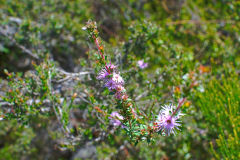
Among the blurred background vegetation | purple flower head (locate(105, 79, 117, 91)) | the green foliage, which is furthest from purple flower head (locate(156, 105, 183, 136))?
the green foliage

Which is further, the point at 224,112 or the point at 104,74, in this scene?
the point at 224,112

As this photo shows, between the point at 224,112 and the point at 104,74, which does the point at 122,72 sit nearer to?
the point at 104,74

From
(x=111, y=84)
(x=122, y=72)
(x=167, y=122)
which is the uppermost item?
(x=122, y=72)

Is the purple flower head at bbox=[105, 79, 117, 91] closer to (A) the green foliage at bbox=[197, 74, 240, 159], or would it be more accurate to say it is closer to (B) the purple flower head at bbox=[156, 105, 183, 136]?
(B) the purple flower head at bbox=[156, 105, 183, 136]

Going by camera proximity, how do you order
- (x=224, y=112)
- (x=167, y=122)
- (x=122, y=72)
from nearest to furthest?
(x=167, y=122) → (x=122, y=72) → (x=224, y=112)

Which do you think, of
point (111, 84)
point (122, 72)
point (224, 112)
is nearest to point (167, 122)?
point (111, 84)

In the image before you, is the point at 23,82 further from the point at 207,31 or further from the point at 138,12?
the point at 207,31
